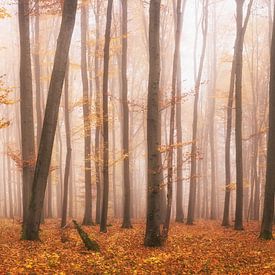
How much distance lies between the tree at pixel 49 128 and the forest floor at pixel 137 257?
2.51 ft

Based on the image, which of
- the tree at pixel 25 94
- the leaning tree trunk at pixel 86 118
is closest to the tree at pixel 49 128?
the tree at pixel 25 94

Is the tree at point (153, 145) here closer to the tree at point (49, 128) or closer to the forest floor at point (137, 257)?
the forest floor at point (137, 257)

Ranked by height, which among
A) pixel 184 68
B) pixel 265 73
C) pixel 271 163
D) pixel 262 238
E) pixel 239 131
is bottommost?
pixel 262 238

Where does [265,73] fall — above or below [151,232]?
above

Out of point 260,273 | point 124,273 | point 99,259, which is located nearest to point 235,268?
point 260,273

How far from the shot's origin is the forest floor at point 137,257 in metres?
7.72

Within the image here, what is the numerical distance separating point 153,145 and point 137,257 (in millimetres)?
3147

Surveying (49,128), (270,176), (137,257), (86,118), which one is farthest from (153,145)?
(86,118)

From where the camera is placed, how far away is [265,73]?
91.2 feet

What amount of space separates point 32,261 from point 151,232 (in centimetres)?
397

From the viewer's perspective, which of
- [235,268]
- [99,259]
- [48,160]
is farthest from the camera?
[48,160]

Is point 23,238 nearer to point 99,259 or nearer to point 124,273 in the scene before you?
point 99,259

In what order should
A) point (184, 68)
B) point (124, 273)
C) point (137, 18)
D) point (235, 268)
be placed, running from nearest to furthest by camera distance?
point (124, 273)
point (235, 268)
point (137, 18)
point (184, 68)

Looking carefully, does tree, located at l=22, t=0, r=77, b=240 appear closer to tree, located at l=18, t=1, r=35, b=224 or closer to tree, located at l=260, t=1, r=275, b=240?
tree, located at l=18, t=1, r=35, b=224
